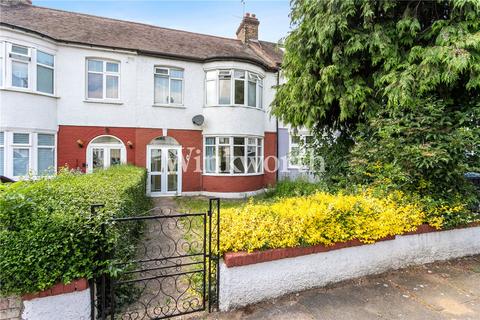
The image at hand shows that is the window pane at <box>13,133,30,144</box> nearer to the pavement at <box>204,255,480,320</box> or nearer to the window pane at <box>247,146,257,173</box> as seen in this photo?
the window pane at <box>247,146,257,173</box>

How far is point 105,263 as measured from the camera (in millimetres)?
2789

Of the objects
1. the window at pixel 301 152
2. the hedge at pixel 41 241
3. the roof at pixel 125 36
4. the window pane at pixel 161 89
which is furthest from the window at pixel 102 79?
the hedge at pixel 41 241

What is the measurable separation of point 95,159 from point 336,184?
Result: 987cm

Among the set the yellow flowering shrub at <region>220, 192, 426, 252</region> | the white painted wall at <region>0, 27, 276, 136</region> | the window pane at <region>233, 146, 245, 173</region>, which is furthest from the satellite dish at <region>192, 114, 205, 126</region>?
the yellow flowering shrub at <region>220, 192, 426, 252</region>

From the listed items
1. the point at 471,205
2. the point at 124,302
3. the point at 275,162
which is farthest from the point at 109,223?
the point at 275,162

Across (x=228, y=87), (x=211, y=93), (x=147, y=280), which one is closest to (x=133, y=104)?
(x=211, y=93)

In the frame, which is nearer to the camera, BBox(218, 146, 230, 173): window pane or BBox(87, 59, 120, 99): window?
BBox(87, 59, 120, 99): window

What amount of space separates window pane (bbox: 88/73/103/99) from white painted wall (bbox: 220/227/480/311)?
10.7 m

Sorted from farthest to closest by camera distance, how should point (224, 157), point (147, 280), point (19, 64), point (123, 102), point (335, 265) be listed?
point (224, 157) → point (123, 102) → point (19, 64) → point (335, 265) → point (147, 280)

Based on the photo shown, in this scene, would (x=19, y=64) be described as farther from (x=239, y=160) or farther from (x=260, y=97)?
(x=260, y=97)

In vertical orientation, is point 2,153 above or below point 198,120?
below

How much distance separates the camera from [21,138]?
9.62 m

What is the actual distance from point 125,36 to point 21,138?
6.21 m

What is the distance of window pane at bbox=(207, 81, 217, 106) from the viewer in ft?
41.1
